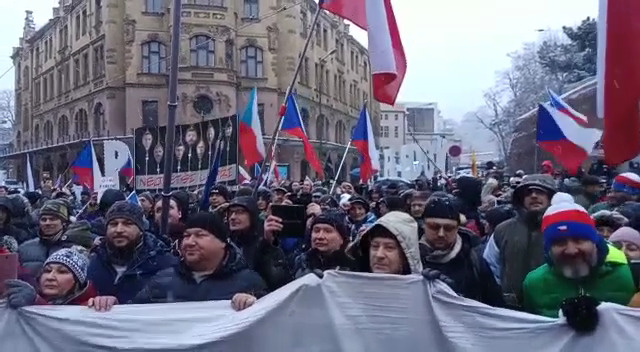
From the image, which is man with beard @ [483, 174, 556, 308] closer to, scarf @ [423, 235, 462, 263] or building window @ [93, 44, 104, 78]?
scarf @ [423, 235, 462, 263]

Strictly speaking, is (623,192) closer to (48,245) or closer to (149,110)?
(48,245)

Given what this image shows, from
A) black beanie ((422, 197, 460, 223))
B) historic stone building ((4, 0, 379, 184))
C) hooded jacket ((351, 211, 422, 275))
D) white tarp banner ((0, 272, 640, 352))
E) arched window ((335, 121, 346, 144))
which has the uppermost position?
historic stone building ((4, 0, 379, 184))

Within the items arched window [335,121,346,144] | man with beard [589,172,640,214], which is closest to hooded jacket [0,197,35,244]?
man with beard [589,172,640,214]

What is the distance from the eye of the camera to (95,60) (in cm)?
4462

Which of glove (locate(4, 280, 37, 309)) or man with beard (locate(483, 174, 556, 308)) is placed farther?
man with beard (locate(483, 174, 556, 308))

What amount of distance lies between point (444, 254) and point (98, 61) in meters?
42.6

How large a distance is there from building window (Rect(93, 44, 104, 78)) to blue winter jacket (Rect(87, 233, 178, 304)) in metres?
40.6

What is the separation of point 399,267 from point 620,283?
103 centimetres

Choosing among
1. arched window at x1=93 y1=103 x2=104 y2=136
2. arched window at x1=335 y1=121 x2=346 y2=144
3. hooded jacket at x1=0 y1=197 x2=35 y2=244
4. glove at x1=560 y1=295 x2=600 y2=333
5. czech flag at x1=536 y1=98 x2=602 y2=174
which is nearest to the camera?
glove at x1=560 y1=295 x2=600 y2=333

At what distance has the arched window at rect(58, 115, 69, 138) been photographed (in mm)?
49969

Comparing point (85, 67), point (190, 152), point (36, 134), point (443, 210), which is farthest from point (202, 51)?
point (443, 210)

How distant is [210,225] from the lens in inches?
164

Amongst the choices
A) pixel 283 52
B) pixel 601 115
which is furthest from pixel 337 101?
pixel 601 115

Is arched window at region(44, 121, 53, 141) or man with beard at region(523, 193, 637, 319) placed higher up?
arched window at region(44, 121, 53, 141)
